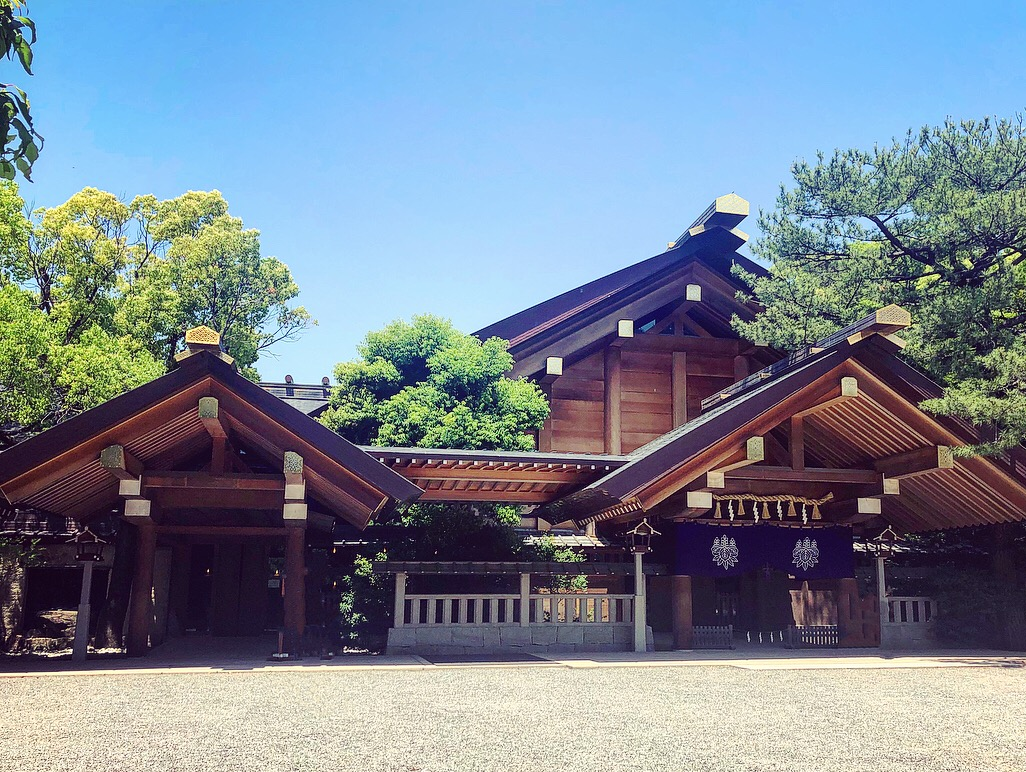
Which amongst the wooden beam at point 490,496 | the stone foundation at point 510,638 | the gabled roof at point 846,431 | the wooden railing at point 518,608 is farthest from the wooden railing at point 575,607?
the wooden beam at point 490,496

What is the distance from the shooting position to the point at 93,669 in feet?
37.2

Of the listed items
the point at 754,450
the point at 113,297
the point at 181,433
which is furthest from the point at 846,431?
the point at 113,297

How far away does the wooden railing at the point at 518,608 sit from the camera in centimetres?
1398

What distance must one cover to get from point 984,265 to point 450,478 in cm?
1018

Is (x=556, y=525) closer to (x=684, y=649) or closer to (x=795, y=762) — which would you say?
(x=684, y=649)

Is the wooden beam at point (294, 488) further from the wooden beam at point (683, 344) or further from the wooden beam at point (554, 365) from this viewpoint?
the wooden beam at point (683, 344)

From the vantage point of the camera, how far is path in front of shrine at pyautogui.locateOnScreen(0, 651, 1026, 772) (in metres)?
6.19

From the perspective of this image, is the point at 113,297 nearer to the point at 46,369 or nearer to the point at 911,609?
the point at 46,369

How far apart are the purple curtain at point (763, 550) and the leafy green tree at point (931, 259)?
3.23 meters

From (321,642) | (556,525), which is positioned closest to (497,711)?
(321,642)

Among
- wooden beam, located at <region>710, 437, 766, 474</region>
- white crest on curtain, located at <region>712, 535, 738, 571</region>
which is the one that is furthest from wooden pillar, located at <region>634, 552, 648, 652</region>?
wooden beam, located at <region>710, 437, 766, 474</region>

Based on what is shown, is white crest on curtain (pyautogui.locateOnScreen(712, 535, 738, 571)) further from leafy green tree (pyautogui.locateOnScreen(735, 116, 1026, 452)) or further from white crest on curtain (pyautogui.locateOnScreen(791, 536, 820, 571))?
leafy green tree (pyautogui.locateOnScreen(735, 116, 1026, 452))

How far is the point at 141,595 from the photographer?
13086 millimetres

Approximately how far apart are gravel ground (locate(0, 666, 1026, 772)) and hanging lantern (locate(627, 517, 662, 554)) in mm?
3701
